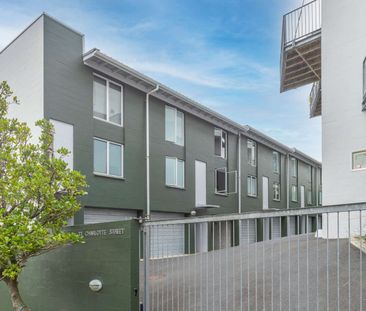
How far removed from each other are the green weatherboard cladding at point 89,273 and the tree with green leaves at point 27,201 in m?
0.40

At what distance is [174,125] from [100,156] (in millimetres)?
5169

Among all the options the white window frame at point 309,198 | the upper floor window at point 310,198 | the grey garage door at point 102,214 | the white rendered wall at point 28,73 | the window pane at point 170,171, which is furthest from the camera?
the upper floor window at point 310,198

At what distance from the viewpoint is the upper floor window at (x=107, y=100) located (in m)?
15.2

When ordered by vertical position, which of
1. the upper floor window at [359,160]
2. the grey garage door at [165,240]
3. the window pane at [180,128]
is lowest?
the grey garage door at [165,240]

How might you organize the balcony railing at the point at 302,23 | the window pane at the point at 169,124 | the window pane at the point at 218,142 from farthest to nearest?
the window pane at the point at 218,142
the window pane at the point at 169,124
the balcony railing at the point at 302,23

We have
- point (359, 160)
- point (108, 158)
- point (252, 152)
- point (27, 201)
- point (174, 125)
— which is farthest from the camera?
point (252, 152)

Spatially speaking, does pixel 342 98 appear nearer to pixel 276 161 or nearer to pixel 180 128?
pixel 180 128

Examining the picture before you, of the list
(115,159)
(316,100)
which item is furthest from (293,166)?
(115,159)

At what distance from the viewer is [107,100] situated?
51.2ft

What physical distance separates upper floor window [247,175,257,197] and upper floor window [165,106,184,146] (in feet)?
25.2

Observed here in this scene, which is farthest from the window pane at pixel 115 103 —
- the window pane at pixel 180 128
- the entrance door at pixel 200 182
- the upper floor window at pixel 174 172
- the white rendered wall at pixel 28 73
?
the entrance door at pixel 200 182

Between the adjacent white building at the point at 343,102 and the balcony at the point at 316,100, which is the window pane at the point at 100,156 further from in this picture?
the balcony at the point at 316,100

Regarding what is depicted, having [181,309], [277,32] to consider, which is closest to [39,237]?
[181,309]

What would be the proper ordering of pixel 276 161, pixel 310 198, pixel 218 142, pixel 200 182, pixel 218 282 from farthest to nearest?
pixel 310 198
pixel 276 161
pixel 218 142
pixel 200 182
pixel 218 282
